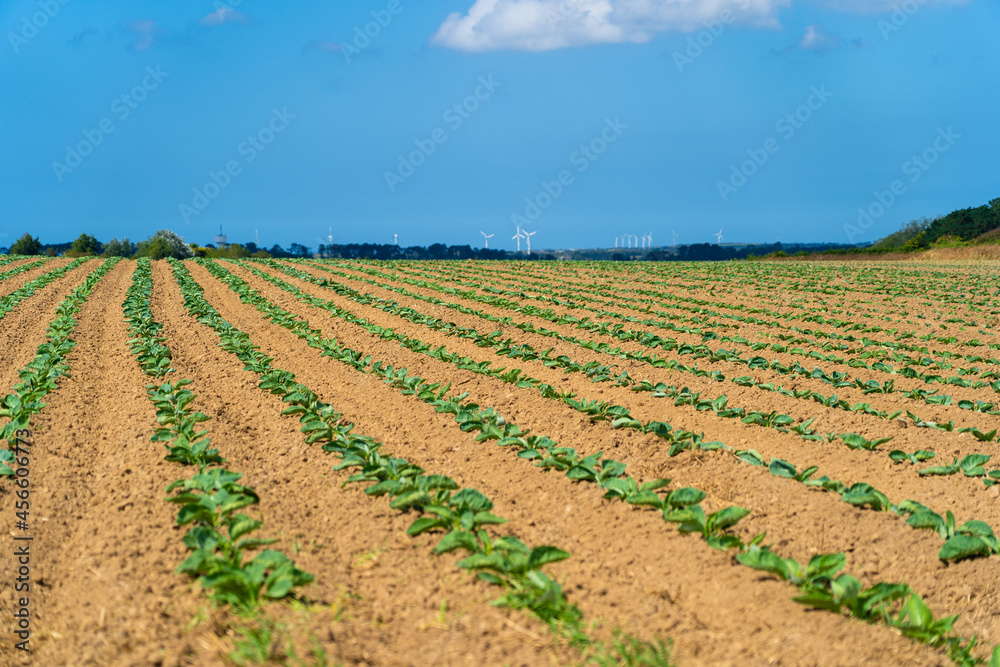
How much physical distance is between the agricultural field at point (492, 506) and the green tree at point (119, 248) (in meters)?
83.1

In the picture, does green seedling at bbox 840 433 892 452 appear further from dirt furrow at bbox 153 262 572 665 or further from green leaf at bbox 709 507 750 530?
dirt furrow at bbox 153 262 572 665

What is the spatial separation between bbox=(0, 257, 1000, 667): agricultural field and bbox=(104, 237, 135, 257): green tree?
273 feet

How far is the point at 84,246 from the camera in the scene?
80438mm

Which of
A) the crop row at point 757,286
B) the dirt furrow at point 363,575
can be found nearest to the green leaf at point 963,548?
the dirt furrow at point 363,575

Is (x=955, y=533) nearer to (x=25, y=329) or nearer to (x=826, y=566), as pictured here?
(x=826, y=566)

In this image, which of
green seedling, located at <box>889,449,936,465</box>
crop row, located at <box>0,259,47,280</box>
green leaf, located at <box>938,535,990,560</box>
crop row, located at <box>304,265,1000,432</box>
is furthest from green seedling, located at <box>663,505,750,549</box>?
crop row, located at <box>0,259,47,280</box>

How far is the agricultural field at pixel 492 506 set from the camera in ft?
12.3

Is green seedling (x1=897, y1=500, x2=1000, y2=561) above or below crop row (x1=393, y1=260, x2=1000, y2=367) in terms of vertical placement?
below

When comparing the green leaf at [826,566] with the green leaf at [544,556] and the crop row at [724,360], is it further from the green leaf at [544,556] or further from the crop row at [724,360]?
the crop row at [724,360]

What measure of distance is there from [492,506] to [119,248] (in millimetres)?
95617

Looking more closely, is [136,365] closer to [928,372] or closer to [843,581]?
[843,581]

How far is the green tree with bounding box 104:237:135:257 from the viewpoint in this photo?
85875 millimetres

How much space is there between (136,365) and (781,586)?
9.66 meters

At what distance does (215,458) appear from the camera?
6.22m
